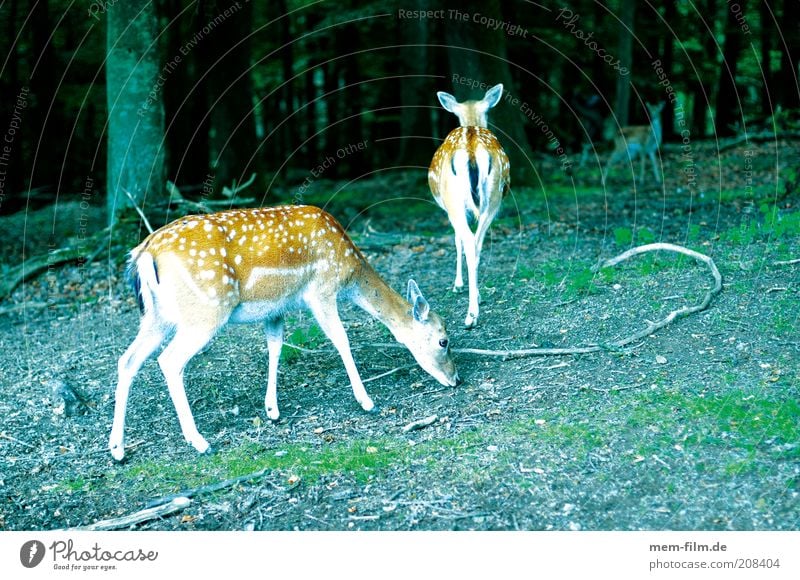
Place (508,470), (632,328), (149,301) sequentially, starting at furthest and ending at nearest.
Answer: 1. (632,328)
2. (149,301)
3. (508,470)

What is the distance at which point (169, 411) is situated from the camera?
7.11 meters

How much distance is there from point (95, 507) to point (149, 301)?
1.41 m

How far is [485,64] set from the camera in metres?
13.8

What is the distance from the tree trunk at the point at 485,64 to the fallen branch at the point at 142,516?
911 cm

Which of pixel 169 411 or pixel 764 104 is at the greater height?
pixel 764 104

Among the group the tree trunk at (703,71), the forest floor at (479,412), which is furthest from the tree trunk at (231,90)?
the tree trunk at (703,71)

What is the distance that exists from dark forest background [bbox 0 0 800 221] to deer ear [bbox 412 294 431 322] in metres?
5.41

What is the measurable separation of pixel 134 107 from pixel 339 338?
5.92 m

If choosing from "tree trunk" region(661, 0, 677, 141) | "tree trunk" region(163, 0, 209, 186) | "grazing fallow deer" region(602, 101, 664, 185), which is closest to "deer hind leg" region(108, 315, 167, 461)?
"tree trunk" region(163, 0, 209, 186)

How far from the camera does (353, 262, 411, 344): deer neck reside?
280 inches

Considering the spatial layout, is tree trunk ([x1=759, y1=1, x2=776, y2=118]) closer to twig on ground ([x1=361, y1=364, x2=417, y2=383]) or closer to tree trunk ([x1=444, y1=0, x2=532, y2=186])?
tree trunk ([x1=444, y1=0, x2=532, y2=186])
